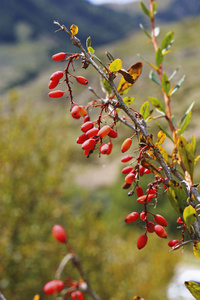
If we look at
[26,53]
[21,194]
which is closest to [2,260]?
[21,194]

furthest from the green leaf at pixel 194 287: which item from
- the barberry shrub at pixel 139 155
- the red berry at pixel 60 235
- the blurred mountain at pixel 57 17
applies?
the blurred mountain at pixel 57 17

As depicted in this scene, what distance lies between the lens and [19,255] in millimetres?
4312

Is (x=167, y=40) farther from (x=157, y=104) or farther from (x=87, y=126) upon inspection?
(x=87, y=126)

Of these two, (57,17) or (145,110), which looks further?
(57,17)

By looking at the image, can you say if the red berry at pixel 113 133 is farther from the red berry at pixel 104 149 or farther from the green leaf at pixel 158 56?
the green leaf at pixel 158 56

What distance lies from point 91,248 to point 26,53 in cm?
7959

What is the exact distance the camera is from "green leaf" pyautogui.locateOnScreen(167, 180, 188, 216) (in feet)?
1.72

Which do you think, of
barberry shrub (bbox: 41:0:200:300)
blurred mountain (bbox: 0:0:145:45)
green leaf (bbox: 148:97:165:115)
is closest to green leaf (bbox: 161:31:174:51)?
green leaf (bbox: 148:97:165:115)

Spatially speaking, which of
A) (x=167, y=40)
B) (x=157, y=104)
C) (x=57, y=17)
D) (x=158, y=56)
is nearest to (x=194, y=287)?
(x=157, y=104)

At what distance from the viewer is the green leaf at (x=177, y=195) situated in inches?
20.7

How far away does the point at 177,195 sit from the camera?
536 mm

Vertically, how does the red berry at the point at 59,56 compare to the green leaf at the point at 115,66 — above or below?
above

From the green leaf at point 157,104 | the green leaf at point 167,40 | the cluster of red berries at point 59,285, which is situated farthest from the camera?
the green leaf at point 167,40

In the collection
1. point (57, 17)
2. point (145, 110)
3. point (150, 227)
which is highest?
point (57, 17)
